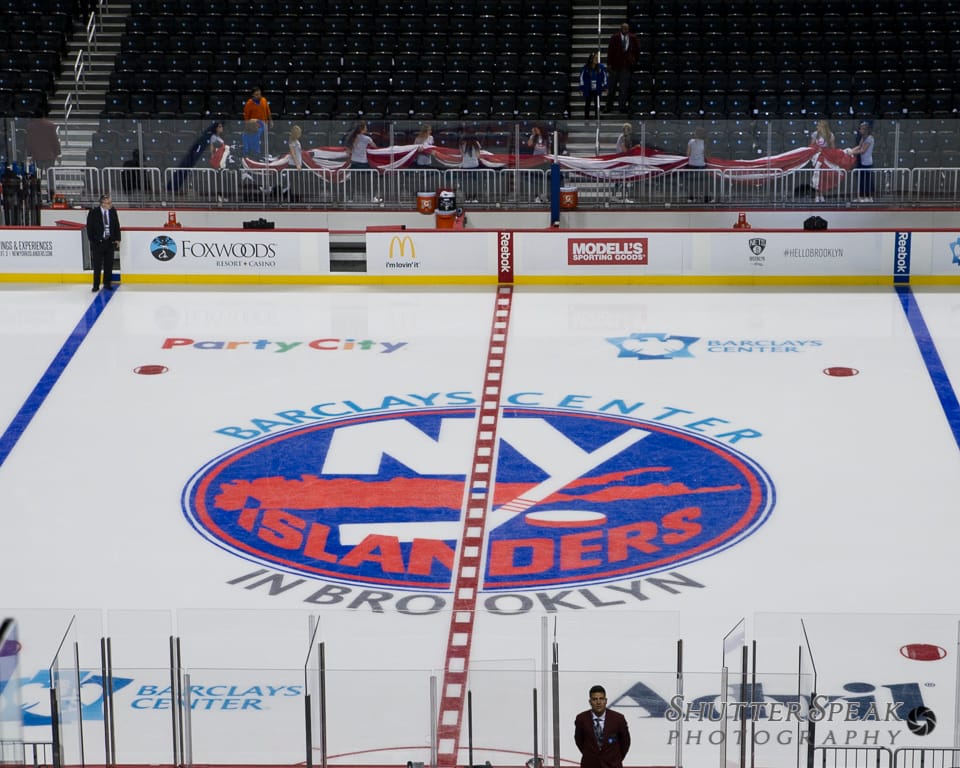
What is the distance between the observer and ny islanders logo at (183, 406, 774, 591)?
48.3 feet

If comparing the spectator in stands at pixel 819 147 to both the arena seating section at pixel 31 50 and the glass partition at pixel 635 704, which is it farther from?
the glass partition at pixel 635 704

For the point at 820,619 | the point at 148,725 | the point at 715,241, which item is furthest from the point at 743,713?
the point at 715,241

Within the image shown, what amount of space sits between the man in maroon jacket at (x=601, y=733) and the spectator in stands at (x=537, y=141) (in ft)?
61.5

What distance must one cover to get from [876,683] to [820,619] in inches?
18.6

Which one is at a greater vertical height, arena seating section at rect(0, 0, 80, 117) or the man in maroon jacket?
arena seating section at rect(0, 0, 80, 117)

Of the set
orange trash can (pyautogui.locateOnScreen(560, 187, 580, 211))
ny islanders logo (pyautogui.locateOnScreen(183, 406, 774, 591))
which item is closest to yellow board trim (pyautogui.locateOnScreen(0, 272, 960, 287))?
orange trash can (pyautogui.locateOnScreen(560, 187, 580, 211))

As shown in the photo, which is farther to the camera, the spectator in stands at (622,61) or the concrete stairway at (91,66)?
the concrete stairway at (91,66)

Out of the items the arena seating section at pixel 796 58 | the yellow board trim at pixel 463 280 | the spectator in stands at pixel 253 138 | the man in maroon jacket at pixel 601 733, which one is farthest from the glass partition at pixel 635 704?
the arena seating section at pixel 796 58

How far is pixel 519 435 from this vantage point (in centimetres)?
1814

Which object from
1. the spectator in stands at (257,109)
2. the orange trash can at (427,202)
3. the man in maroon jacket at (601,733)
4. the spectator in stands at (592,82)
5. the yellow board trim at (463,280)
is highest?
the spectator in stands at (592,82)

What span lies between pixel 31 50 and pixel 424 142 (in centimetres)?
916

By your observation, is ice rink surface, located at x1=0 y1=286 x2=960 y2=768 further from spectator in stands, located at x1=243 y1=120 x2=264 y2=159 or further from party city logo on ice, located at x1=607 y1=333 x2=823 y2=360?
spectator in stands, located at x1=243 y1=120 x2=264 y2=159

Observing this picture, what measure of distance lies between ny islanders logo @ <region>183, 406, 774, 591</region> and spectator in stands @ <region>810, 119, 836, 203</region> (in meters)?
9.53

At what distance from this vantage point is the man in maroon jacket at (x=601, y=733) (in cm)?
906
